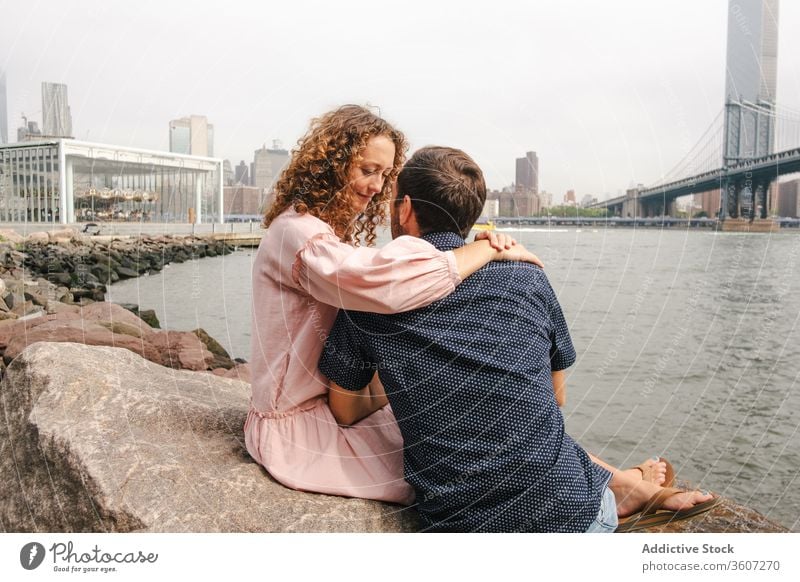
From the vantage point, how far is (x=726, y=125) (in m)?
10.3

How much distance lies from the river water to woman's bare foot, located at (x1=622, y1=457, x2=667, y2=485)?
1432 millimetres

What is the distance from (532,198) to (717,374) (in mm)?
8060

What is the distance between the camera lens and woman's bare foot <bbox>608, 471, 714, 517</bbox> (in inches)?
85.0

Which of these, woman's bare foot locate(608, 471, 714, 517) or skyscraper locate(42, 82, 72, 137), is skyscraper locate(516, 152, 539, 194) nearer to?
woman's bare foot locate(608, 471, 714, 517)

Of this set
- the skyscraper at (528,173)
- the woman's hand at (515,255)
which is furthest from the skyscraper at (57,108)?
the woman's hand at (515,255)

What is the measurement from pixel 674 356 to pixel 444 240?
32.1ft

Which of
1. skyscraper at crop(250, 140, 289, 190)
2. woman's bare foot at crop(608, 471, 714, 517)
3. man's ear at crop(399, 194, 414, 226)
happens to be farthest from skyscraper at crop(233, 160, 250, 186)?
woman's bare foot at crop(608, 471, 714, 517)

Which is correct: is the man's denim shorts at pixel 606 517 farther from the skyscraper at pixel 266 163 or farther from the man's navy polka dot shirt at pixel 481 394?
the skyscraper at pixel 266 163

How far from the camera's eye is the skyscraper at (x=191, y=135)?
10.2ft

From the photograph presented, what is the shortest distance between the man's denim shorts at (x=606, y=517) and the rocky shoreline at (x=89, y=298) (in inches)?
148

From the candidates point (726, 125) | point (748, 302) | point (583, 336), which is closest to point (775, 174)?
point (726, 125)

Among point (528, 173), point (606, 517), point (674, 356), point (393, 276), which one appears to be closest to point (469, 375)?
point (393, 276)
